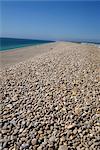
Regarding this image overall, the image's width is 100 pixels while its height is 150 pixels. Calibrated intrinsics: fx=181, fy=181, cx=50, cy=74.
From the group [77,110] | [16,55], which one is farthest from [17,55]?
[77,110]

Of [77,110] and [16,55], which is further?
[16,55]

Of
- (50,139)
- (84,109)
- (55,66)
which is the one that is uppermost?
(55,66)

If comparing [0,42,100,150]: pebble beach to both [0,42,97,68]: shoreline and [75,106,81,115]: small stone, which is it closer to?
[75,106,81,115]: small stone

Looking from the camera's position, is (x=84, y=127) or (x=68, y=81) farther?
(x=68, y=81)

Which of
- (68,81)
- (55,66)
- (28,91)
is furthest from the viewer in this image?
(55,66)

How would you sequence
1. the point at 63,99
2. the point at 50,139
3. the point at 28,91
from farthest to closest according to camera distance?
the point at 28,91 < the point at 63,99 < the point at 50,139

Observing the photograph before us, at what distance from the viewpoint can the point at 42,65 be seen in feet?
38.6

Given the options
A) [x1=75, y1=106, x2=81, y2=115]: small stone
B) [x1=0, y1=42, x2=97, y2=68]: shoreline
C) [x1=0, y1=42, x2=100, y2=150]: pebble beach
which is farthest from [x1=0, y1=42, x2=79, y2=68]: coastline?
[x1=75, y1=106, x2=81, y2=115]: small stone

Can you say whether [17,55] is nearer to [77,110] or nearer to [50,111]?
[50,111]

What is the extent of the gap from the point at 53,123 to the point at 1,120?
5.43ft

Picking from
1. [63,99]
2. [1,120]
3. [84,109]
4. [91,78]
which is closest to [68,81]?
[91,78]

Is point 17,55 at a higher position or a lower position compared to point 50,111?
higher

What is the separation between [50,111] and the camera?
5965 mm

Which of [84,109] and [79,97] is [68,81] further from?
[84,109]
